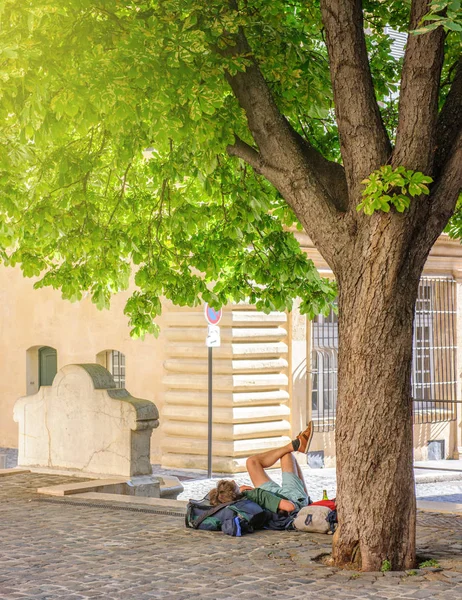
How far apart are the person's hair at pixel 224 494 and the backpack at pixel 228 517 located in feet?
0.18

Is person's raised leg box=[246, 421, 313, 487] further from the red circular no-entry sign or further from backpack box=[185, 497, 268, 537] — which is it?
the red circular no-entry sign

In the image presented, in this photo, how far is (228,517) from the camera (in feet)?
35.5

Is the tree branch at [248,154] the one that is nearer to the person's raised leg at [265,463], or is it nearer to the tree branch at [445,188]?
the tree branch at [445,188]

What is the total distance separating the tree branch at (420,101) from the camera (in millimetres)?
8781

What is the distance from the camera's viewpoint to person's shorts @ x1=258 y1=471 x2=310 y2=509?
11352 millimetres

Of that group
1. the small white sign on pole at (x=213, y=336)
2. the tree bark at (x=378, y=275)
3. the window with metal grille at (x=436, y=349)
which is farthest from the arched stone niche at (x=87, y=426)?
the window with metal grille at (x=436, y=349)

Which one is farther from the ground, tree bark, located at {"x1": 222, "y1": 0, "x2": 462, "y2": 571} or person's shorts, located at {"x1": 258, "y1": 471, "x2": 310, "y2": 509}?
tree bark, located at {"x1": 222, "y1": 0, "x2": 462, "y2": 571}

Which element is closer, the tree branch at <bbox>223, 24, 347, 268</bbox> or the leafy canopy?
the leafy canopy

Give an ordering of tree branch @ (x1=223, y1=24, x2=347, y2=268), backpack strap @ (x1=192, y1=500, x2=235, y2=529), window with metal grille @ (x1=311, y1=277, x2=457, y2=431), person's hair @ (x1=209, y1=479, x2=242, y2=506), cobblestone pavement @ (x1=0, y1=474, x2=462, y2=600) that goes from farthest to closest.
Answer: window with metal grille @ (x1=311, y1=277, x2=457, y2=431) → person's hair @ (x1=209, y1=479, x2=242, y2=506) → backpack strap @ (x1=192, y1=500, x2=235, y2=529) → tree branch @ (x1=223, y1=24, x2=347, y2=268) → cobblestone pavement @ (x1=0, y1=474, x2=462, y2=600)

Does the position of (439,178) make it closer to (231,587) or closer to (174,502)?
(231,587)

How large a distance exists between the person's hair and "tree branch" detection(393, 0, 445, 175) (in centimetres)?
381

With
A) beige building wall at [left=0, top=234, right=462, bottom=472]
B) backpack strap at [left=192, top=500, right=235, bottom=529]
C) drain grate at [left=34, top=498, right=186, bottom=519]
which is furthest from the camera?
beige building wall at [left=0, top=234, right=462, bottom=472]

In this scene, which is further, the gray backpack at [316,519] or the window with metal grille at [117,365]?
the window with metal grille at [117,365]

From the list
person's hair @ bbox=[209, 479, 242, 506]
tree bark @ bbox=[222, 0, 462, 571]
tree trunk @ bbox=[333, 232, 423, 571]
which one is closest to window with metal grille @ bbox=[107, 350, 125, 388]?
person's hair @ bbox=[209, 479, 242, 506]
